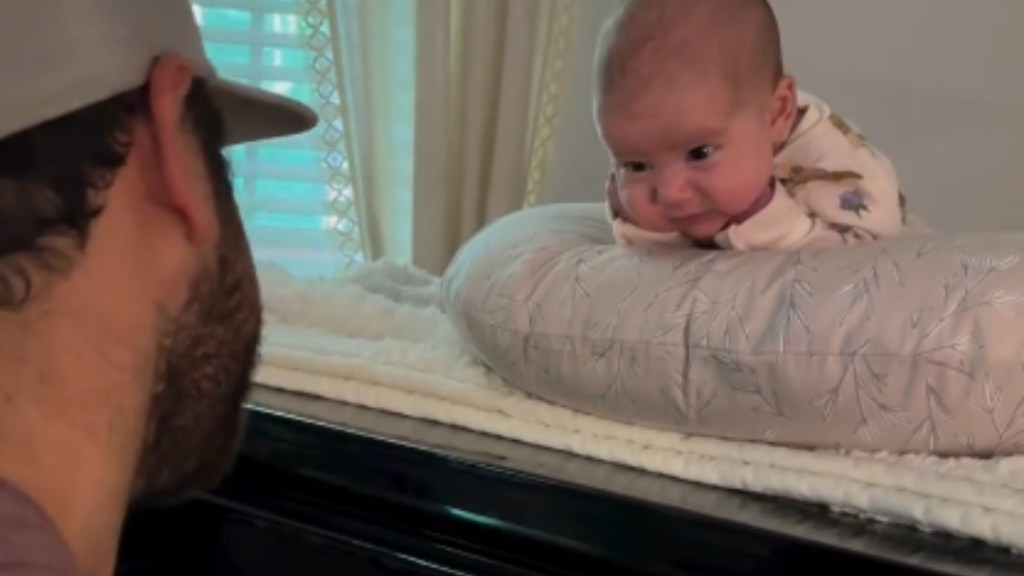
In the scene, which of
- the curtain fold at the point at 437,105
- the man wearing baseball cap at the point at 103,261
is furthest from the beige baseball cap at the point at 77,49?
the curtain fold at the point at 437,105

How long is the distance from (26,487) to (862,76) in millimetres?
1363

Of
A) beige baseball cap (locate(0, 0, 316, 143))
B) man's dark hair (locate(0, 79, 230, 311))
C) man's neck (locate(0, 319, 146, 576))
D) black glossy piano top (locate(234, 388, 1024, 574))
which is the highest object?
beige baseball cap (locate(0, 0, 316, 143))

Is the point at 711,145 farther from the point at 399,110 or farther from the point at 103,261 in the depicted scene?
the point at 399,110

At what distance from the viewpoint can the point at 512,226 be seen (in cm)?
126

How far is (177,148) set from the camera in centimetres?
79

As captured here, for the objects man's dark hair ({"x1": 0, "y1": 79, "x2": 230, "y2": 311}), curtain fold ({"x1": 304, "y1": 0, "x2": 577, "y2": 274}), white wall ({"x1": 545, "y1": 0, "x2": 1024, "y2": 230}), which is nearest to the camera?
man's dark hair ({"x1": 0, "y1": 79, "x2": 230, "y2": 311})

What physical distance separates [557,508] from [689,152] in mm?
400

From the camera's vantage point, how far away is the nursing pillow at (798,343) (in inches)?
34.4

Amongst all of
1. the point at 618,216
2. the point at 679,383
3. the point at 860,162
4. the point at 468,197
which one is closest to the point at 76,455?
the point at 679,383

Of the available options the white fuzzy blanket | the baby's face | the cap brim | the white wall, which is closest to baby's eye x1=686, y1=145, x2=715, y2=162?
the baby's face

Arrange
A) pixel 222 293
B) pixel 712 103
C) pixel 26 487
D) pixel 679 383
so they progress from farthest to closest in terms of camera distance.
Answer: pixel 712 103 → pixel 679 383 → pixel 222 293 → pixel 26 487

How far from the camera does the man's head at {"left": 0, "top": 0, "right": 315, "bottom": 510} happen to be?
72 cm

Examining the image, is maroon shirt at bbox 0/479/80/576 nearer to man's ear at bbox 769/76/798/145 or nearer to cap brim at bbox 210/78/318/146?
cap brim at bbox 210/78/318/146

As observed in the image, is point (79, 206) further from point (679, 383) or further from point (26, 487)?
point (679, 383)
